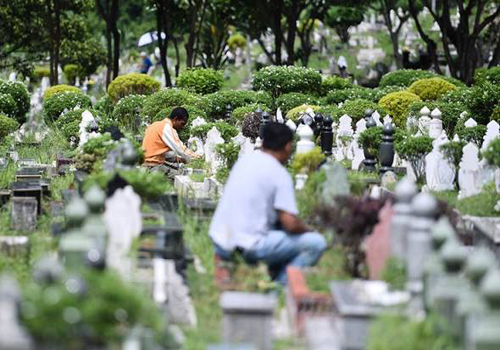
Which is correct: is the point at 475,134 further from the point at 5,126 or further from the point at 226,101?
the point at 226,101

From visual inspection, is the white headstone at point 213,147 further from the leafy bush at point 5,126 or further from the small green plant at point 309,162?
the small green plant at point 309,162

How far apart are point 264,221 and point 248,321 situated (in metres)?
1.99

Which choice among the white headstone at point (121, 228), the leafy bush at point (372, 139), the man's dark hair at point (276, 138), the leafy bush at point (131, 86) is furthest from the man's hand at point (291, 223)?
the leafy bush at point (131, 86)

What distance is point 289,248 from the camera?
10531mm

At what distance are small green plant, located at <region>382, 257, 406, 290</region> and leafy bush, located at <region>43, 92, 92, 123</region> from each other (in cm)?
1938

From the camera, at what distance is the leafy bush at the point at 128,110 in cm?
2662

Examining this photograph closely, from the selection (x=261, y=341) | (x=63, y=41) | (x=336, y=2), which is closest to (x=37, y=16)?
(x=63, y=41)

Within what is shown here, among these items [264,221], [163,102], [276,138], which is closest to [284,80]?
[163,102]

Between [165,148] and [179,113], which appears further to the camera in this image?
[165,148]

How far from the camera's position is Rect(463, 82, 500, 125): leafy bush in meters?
21.6

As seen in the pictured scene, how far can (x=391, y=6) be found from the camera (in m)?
43.3

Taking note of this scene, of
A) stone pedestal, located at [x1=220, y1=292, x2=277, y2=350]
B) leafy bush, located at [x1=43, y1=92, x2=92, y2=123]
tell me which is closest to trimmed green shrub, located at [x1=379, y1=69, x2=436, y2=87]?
leafy bush, located at [x1=43, y1=92, x2=92, y2=123]

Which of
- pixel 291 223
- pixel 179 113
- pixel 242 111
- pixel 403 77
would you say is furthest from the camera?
pixel 403 77

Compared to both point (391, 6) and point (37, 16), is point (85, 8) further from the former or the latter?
point (391, 6)
